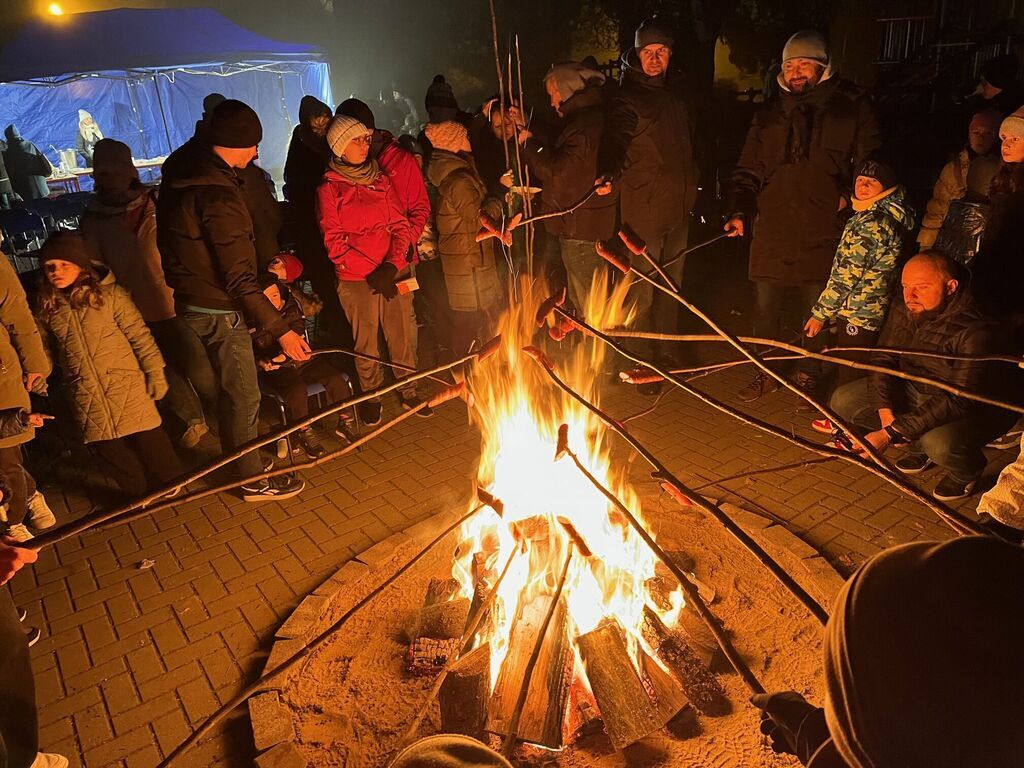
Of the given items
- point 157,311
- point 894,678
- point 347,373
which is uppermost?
point 894,678

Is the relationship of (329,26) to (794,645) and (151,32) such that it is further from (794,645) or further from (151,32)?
(794,645)

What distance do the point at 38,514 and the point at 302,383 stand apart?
2.16m

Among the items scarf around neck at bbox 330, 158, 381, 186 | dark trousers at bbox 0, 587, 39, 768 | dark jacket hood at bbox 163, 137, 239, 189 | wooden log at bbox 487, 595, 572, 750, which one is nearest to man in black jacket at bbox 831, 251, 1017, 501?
wooden log at bbox 487, 595, 572, 750

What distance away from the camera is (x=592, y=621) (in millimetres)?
3732

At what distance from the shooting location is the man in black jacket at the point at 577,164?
667 centimetres

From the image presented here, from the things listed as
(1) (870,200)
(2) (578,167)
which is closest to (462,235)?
(2) (578,167)

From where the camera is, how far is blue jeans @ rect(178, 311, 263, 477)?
5.26 m

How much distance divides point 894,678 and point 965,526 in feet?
3.34

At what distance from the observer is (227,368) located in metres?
5.37

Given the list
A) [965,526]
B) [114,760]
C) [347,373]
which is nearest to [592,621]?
[965,526]

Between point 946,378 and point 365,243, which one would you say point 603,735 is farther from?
Answer: point 365,243

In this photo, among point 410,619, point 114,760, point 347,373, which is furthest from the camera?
point 347,373

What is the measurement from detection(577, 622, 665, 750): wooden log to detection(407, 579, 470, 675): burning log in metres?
0.66

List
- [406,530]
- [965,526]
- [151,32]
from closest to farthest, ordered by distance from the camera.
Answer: [965,526] → [406,530] → [151,32]
